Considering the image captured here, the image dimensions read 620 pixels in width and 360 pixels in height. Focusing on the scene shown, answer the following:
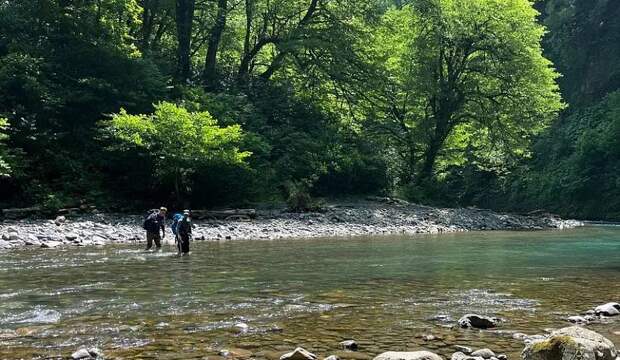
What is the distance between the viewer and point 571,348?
5.40m

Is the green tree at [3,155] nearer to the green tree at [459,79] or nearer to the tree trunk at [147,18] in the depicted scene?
the tree trunk at [147,18]

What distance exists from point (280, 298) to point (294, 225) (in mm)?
14470

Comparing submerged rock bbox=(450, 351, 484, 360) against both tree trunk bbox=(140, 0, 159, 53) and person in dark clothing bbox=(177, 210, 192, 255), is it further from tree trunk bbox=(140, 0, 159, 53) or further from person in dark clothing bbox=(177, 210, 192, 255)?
tree trunk bbox=(140, 0, 159, 53)

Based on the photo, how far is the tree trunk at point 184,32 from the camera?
34.2m

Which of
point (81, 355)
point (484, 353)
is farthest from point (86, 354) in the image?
point (484, 353)

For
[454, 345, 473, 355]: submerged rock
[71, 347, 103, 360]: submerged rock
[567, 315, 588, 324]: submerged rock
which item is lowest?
[71, 347, 103, 360]: submerged rock

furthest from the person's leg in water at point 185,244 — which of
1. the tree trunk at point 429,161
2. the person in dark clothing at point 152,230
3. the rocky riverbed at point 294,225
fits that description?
the tree trunk at point 429,161

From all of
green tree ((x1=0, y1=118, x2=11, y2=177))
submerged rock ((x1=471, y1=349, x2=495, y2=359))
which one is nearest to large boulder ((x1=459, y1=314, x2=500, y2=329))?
submerged rock ((x1=471, y1=349, x2=495, y2=359))

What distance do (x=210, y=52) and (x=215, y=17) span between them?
216 cm

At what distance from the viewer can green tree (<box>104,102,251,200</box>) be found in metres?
23.2

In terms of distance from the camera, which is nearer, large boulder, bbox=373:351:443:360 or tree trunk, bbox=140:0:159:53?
large boulder, bbox=373:351:443:360

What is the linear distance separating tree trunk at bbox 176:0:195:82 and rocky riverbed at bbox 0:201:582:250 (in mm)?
12508

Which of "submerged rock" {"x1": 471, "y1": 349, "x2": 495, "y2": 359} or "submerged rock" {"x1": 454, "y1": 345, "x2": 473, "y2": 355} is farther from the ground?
"submerged rock" {"x1": 471, "y1": 349, "x2": 495, "y2": 359}

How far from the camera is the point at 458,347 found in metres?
6.54
